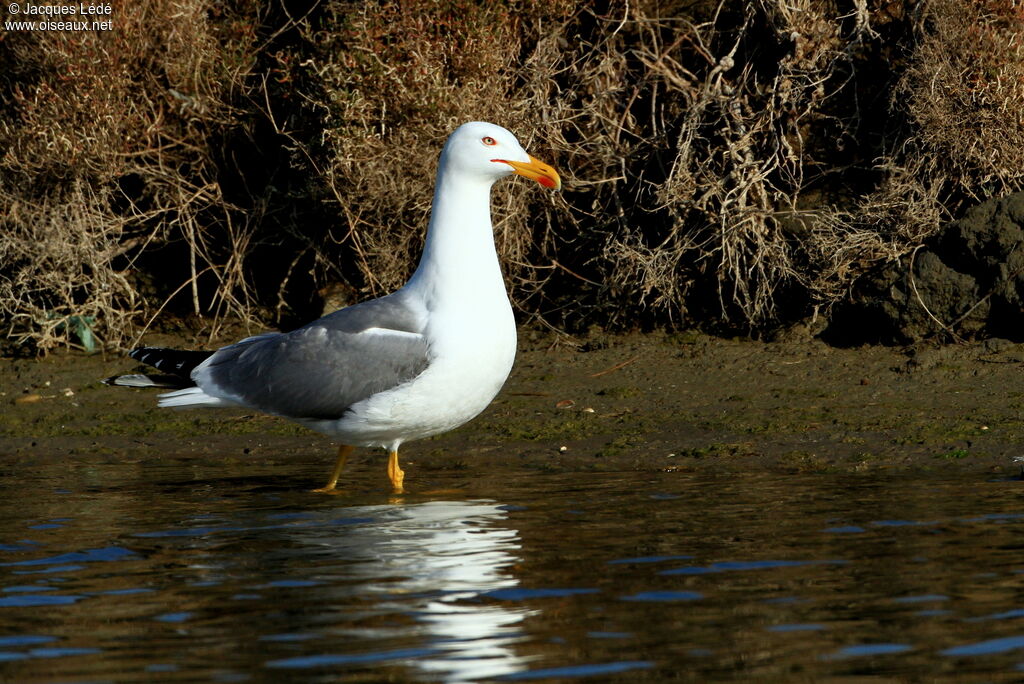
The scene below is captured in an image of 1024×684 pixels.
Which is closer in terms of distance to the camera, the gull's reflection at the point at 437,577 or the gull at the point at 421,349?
the gull's reflection at the point at 437,577

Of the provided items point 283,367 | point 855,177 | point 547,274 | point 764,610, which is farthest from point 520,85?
point 764,610

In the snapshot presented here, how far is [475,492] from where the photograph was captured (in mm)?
6738

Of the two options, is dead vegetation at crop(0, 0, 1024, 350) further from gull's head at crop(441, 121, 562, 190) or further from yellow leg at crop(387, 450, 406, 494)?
yellow leg at crop(387, 450, 406, 494)

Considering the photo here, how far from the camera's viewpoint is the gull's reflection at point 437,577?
4.07 meters

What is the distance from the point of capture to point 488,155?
23.0 ft

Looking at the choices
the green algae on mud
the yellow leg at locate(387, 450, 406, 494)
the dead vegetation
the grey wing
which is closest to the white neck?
the grey wing

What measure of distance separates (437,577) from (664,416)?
11.5 feet

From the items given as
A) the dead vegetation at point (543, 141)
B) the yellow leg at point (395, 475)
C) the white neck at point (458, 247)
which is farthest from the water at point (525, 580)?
the dead vegetation at point (543, 141)

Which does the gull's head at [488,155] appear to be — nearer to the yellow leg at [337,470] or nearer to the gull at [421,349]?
the gull at [421,349]

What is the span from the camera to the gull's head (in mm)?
7012

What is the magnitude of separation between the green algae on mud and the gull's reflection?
4.38 feet

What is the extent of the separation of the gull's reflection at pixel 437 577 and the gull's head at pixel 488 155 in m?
1.69

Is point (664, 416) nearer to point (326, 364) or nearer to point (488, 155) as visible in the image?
point (488, 155)

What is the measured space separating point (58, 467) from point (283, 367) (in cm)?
157
